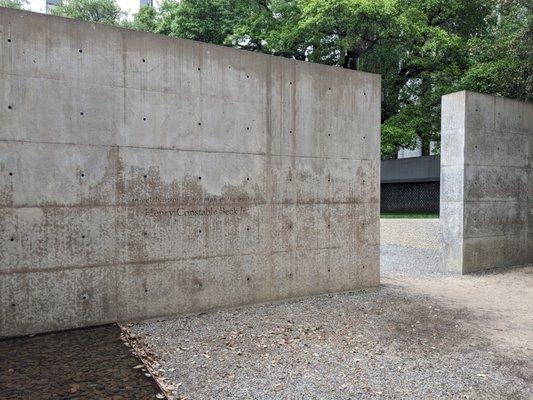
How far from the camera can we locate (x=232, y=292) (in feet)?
18.7

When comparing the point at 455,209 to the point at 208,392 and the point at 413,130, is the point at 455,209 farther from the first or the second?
the point at 413,130

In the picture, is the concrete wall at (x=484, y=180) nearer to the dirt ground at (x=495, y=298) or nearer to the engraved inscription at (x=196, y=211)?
the dirt ground at (x=495, y=298)

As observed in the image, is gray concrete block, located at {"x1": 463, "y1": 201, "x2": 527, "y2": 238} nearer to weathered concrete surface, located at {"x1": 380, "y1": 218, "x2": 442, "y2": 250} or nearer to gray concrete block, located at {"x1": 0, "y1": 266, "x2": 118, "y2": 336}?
weathered concrete surface, located at {"x1": 380, "y1": 218, "x2": 442, "y2": 250}

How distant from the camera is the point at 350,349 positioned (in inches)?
172

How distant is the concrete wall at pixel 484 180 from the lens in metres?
8.50

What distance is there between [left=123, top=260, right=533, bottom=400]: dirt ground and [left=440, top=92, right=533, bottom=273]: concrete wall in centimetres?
223

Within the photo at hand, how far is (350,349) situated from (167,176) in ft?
9.54

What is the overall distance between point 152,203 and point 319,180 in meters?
2.53

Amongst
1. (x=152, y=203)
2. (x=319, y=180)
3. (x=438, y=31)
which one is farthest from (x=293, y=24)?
(x=152, y=203)

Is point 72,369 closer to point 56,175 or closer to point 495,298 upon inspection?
point 56,175

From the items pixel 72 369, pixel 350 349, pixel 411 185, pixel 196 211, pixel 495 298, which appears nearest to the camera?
pixel 72 369

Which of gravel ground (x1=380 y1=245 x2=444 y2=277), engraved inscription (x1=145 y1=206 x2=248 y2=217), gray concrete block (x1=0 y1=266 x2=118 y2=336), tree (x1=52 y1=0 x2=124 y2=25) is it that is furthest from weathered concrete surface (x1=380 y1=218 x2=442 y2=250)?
tree (x1=52 y1=0 x2=124 y2=25)

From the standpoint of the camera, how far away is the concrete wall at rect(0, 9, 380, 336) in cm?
452

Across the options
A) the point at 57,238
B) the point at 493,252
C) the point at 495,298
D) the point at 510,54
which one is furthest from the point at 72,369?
the point at 510,54
